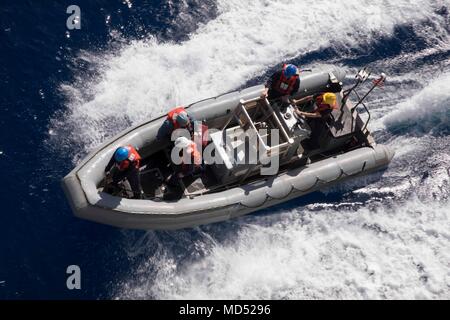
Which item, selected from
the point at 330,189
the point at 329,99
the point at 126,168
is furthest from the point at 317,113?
the point at 126,168

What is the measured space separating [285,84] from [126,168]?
155 inches

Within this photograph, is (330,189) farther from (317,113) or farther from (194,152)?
(194,152)

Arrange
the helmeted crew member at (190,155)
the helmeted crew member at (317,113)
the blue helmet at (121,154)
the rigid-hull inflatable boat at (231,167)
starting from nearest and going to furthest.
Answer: the blue helmet at (121,154) < the helmeted crew member at (190,155) < the rigid-hull inflatable boat at (231,167) < the helmeted crew member at (317,113)

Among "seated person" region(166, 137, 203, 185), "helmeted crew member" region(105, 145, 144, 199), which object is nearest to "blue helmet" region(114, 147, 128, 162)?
"helmeted crew member" region(105, 145, 144, 199)

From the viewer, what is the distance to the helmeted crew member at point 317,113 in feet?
37.7

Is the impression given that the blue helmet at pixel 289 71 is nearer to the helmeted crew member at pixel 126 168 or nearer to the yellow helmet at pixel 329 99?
the yellow helmet at pixel 329 99

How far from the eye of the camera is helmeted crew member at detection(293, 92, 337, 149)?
11.5m

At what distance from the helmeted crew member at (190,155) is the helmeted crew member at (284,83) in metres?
2.21

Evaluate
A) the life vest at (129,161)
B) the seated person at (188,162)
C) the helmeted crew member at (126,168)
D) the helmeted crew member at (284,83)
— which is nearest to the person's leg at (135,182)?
the helmeted crew member at (126,168)

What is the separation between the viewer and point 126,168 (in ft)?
33.5

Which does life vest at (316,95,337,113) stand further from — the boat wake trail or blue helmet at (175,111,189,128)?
blue helmet at (175,111,189,128)

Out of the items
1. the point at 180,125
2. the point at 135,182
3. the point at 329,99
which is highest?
the point at 180,125
